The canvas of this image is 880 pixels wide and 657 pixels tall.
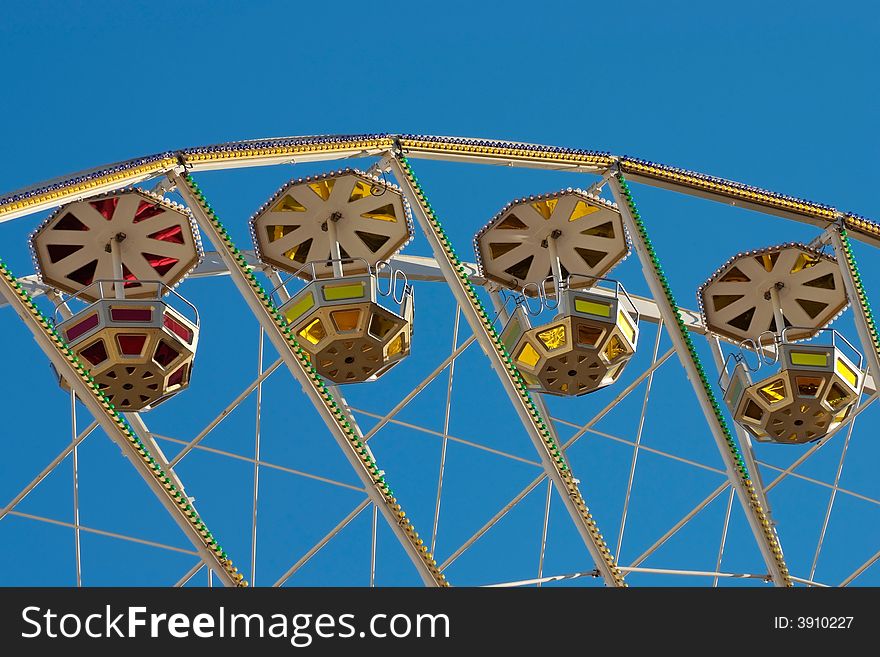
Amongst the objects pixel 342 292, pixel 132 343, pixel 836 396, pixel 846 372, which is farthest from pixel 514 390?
pixel 132 343

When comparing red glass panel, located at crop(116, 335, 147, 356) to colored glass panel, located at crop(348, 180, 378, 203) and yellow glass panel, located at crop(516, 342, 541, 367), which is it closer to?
colored glass panel, located at crop(348, 180, 378, 203)

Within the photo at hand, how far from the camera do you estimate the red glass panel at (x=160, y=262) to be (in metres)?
24.6

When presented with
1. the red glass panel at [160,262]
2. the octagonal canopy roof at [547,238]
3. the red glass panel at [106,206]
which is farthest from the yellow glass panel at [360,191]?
the red glass panel at [106,206]

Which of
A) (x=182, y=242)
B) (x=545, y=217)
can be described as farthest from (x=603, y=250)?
(x=182, y=242)

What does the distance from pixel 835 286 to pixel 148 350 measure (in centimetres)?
1083

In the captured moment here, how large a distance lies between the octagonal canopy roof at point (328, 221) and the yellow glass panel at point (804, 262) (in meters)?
5.99

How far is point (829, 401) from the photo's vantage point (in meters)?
26.6

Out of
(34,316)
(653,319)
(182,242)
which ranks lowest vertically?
(34,316)

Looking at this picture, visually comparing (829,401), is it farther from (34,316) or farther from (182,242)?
(34,316)

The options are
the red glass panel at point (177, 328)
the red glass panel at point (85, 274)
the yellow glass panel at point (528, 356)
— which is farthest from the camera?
the yellow glass panel at point (528, 356)

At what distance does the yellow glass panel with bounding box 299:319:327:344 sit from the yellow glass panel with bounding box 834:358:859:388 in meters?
7.37

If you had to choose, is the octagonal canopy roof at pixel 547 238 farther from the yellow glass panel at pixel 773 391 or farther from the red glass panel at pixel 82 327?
the red glass panel at pixel 82 327

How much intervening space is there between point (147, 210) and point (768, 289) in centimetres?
956

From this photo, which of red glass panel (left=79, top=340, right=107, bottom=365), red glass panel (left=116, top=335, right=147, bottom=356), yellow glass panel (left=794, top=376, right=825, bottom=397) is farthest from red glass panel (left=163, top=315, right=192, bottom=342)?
yellow glass panel (left=794, top=376, right=825, bottom=397)
